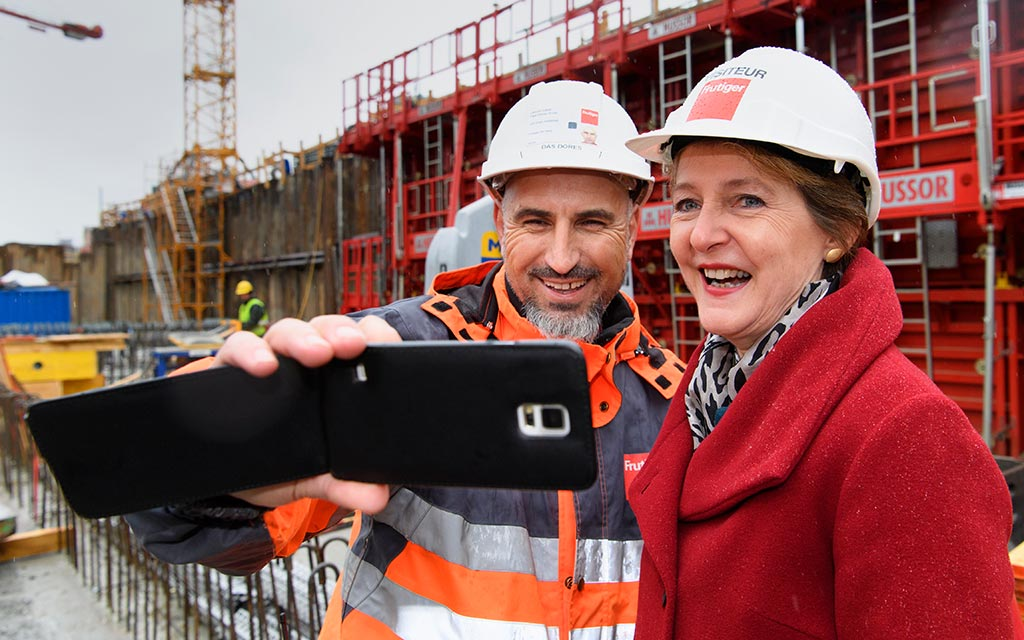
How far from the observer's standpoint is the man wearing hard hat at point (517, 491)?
3.65 ft

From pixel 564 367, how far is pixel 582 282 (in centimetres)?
136

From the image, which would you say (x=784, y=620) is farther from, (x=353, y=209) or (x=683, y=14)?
(x=353, y=209)

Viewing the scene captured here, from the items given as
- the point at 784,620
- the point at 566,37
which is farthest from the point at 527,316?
the point at 566,37

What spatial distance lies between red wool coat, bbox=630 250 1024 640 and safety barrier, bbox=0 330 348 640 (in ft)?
6.77

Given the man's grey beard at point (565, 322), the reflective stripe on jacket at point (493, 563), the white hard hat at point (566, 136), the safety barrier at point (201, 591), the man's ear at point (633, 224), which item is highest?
the white hard hat at point (566, 136)

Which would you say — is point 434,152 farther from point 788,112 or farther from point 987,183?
point 788,112

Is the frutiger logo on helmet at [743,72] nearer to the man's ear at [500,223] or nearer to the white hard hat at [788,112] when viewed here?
the white hard hat at [788,112]

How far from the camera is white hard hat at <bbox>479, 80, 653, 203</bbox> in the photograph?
209 cm

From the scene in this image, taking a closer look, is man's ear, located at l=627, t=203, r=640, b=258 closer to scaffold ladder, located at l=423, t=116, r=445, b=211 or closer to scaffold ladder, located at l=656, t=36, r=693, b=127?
scaffold ladder, located at l=656, t=36, r=693, b=127

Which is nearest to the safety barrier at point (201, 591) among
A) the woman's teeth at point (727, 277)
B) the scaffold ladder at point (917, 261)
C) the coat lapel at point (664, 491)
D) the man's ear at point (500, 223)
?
the man's ear at point (500, 223)

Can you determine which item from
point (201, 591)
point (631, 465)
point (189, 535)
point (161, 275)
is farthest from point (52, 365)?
point (161, 275)

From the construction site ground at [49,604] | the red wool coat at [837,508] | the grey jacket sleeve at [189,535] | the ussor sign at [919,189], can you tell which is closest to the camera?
the red wool coat at [837,508]

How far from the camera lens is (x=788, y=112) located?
1260 millimetres

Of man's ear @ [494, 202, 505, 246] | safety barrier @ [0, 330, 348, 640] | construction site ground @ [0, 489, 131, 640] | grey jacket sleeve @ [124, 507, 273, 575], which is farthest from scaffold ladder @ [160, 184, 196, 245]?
grey jacket sleeve @ [124, 507, 273, 575]
